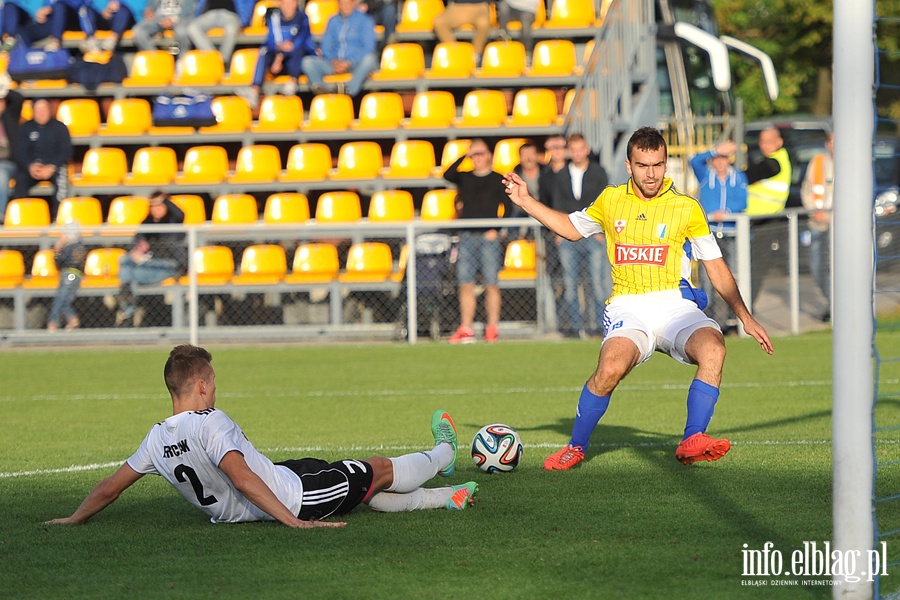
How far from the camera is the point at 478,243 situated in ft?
48.0

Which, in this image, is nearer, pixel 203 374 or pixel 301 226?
pixel 203 374

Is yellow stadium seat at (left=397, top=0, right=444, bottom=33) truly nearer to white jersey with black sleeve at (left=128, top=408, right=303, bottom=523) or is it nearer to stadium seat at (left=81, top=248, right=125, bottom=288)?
stadium seat at (left=81, top=248, right=125, bottom=288)

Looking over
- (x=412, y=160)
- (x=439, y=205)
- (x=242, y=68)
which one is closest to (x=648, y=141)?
(x=439, y=205)

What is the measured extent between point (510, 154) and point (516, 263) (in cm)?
283

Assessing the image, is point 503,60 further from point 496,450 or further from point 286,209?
point 496,450

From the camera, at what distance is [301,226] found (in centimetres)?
1523

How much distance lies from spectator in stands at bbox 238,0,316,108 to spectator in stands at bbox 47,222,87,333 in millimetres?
4440

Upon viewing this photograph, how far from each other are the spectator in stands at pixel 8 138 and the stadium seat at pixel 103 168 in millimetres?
1004

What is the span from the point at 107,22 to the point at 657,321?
16.2 m

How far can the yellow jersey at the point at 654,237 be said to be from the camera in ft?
21.6

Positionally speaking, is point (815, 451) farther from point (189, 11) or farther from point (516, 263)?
point (189, 11)

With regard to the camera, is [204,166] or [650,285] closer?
[650,285]

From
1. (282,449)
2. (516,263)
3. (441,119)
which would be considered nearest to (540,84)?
(441,119)

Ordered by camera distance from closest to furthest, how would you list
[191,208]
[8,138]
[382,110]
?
[191,208] < [8,138] < [382,110]
